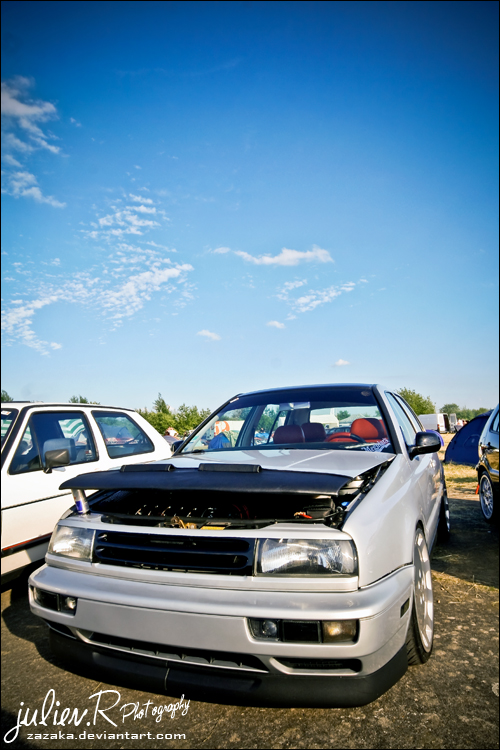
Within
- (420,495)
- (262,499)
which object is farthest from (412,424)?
(262,499)

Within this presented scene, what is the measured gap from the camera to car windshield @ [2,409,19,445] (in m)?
4.13

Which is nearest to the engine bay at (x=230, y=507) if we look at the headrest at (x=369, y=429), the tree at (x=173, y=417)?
the headrest at (x=369, y=429)

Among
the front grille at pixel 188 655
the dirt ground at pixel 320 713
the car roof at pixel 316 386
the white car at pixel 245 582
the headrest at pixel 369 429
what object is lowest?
the dirt ground at pixel 320 713

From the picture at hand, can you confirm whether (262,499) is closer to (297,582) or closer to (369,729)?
(297,582)

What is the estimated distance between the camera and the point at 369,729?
211 centimetres

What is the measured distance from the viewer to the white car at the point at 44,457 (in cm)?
372

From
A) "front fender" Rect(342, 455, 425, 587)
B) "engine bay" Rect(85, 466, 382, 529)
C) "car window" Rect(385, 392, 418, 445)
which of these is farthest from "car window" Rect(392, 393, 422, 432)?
"engine bay" Rect(85, 466, 382, 529)

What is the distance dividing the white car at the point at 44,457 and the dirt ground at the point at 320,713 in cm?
75

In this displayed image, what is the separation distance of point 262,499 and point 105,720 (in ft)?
4.32

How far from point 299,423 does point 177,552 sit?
6.16ft

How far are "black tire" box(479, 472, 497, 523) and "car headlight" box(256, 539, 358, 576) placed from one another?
15.0 ft

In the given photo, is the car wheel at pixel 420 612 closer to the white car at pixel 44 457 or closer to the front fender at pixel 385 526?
the front fender at pixel 385 526

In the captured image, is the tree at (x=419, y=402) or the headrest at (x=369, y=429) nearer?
the headrest at (x=369, y=429)

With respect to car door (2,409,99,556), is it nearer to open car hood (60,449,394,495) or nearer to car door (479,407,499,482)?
open car hood (60,449,394,495)
